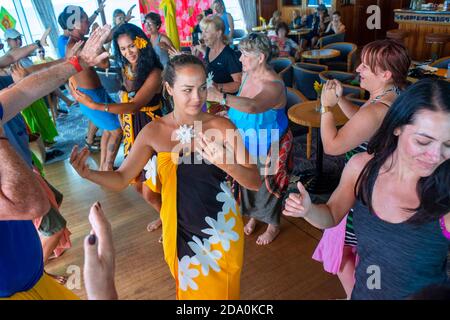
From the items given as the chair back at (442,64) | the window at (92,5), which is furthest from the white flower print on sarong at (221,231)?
the window at (92,5)

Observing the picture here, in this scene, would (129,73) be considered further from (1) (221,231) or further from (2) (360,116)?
(2) (360,116)

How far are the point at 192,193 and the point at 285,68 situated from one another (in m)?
3.53

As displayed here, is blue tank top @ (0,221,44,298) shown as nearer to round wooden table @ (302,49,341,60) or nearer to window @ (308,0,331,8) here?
round wooden table @ (302,49,341,60)

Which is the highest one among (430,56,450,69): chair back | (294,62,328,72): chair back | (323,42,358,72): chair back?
(294,62,328,72): chair back

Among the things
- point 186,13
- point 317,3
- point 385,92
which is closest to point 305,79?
point 385,92

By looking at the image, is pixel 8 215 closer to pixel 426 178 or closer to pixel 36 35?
pixel 426 178

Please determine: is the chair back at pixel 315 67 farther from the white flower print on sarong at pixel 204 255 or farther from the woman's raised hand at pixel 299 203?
the woman's raised hand at pixel 299 203

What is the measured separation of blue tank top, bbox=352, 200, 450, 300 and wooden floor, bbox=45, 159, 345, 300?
1017mm

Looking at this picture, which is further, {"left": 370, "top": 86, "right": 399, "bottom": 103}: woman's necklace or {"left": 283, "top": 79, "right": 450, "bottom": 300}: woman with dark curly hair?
{"left": 370, "top": 86, "right": 399, "bottom": 103}: woman's necklace

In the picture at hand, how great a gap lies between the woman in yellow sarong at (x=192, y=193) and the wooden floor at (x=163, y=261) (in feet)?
2.32

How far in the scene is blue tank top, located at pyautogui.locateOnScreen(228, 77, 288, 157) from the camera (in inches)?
97.5

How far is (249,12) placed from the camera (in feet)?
36.3

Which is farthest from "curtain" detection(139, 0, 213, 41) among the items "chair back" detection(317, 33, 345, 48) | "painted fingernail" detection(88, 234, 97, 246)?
"painted fingernail" detection(88, 234, 97, 246)

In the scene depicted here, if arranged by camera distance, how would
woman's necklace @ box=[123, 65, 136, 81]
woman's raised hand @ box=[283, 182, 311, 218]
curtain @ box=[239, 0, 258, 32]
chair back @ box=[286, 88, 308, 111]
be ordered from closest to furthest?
woman's raised hand @ box=[283, 182, 311, 218] → woman's necklace @ box=[123, 65, 136, 81] → chair back @ box=[286, 88, 308, 111] → curtain @ box=[239, 0, 258, 32]
